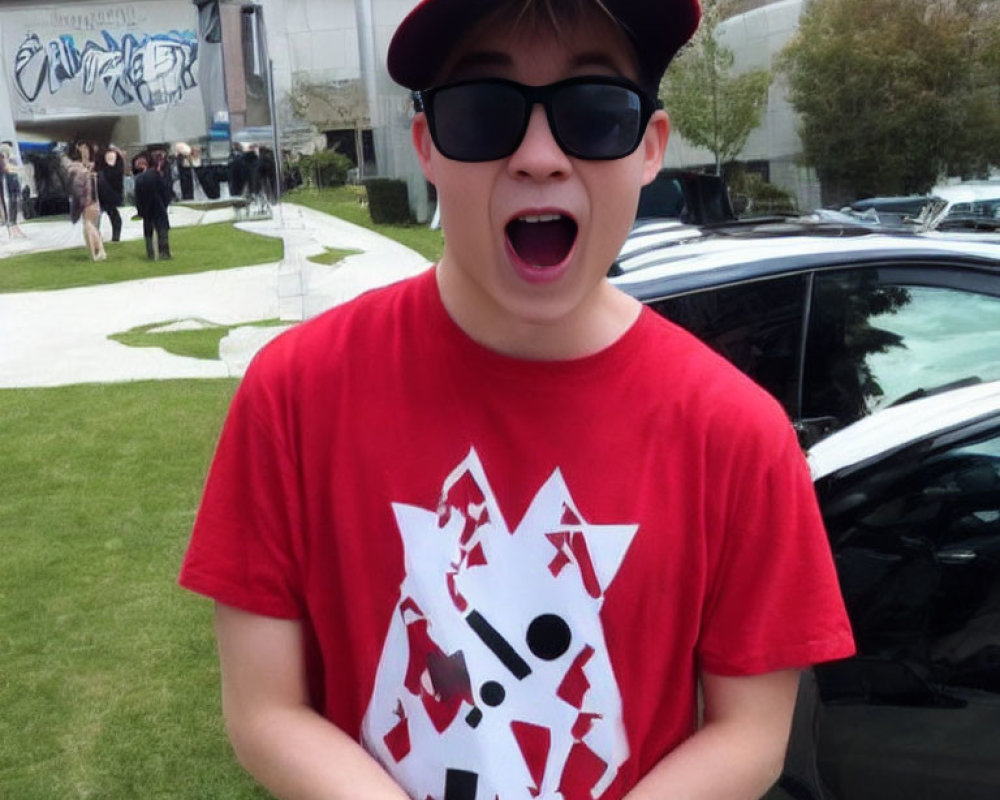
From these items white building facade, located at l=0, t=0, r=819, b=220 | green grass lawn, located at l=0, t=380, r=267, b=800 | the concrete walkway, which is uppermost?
white building facade, located at l=0, t=0, r=819, b=220

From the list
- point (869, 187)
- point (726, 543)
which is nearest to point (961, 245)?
point (726, 543)

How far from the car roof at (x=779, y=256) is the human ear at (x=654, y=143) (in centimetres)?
205

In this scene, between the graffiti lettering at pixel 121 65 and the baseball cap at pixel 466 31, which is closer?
the baseball cap at pixel 466 31

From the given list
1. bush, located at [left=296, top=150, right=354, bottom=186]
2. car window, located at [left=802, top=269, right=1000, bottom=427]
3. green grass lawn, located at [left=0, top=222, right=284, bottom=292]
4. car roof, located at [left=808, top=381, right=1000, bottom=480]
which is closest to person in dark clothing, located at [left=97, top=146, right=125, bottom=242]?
green grass lawn, located at [left=0, top=222, right=284, bottom=292]

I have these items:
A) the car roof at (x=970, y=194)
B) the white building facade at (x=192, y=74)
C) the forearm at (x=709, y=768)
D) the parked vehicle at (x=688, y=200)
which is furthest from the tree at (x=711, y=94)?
the forearm at (x=709, y=768)

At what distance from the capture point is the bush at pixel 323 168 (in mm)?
37406

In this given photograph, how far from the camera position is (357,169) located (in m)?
39.2

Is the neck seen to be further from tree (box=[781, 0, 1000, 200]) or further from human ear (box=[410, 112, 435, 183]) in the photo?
tree (box=[781, 0, 1000, 200])

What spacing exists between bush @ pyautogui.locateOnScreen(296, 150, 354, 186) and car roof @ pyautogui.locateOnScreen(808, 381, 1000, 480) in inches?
1403

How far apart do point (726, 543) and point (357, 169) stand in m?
38.8

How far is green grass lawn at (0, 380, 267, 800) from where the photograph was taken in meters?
3.95

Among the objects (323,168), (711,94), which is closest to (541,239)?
(711,94)

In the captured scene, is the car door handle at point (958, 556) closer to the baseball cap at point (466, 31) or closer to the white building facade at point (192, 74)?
the baseball cap at point (466, 31)

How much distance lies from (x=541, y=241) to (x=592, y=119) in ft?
0.46
